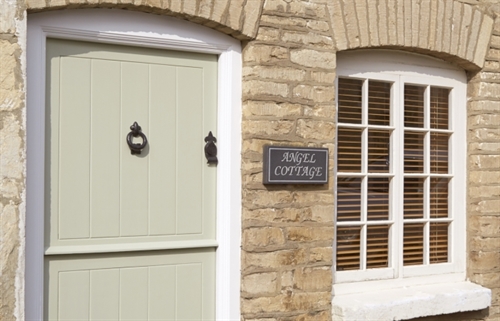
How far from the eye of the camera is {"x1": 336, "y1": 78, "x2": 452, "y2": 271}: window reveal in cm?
524

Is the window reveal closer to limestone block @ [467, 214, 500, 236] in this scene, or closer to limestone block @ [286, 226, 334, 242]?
limestone block @ [467, 214, 500, 236]

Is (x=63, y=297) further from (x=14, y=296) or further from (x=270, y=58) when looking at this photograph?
(x=270, y=58)

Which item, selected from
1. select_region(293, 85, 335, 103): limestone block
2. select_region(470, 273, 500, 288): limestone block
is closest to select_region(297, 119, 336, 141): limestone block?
select_region(293, 85, 335, 103): limestone block

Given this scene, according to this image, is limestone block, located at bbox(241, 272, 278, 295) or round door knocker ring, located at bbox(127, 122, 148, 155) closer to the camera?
round door knocker ring, located at bbox(127, 122, 148, 155)

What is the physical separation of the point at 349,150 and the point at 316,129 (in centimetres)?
52

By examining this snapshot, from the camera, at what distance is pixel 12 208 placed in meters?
3.81

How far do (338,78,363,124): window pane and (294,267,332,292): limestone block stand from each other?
3.59 feet

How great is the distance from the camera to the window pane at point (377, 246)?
5.34 meters

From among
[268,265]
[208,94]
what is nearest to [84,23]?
[208,94]

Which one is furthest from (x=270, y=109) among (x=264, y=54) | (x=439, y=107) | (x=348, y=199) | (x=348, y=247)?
(x=439, y=107)

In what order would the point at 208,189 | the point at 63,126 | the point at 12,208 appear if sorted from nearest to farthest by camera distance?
the point at 12,208 < the point at 63,126 < the point at 208,189

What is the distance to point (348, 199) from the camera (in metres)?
5.24

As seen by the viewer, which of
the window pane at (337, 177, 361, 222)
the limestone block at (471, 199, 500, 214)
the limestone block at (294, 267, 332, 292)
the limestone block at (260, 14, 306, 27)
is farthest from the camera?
the limestone block at (471, 199, 500, 214)

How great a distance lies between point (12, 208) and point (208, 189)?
1263 millimetres
